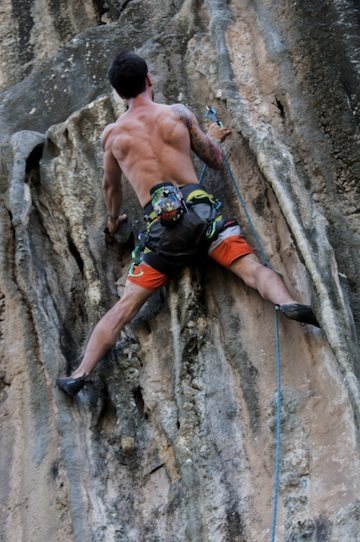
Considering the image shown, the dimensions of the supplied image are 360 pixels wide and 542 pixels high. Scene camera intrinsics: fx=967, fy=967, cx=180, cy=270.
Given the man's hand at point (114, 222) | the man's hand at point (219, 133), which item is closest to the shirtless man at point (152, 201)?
the man's hand at point (219, 133)

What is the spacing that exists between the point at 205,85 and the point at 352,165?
116cm

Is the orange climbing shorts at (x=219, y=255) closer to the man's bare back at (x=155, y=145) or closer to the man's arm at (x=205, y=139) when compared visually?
the man's bare back at (x=155, y=145)

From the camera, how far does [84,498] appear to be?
4.79 m

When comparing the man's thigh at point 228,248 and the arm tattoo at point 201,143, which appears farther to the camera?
the arm tattoo at point 201,143

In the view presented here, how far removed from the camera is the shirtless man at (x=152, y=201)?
5055mm

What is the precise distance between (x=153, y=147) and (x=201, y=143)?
29 centimetres

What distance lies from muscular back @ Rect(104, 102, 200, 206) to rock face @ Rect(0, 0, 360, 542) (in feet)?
1.35

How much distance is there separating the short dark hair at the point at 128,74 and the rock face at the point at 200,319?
642 millimetres

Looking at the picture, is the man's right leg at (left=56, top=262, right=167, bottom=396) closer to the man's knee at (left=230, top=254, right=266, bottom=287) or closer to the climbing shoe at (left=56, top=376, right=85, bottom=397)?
the climbing shoe at (left=56, top=376, right=85, bottom=397)

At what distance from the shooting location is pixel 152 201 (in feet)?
16.9

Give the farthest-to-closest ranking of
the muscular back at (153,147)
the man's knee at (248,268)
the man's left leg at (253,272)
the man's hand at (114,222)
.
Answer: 1. the man's hand at (114,222)
2. the muscular back at (153,147)
3. the man's knee at (248,268)
4. the man's left leg at (253,272)

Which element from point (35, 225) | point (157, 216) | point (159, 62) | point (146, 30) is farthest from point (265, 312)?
point (146, 30)

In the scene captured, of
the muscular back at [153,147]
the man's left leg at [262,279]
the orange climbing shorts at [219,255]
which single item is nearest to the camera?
the man's left leg at [262,279]

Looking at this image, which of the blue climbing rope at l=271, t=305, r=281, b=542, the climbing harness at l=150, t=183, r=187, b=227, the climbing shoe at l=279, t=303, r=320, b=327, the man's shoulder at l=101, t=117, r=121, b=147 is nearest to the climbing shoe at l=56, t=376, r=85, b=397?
the climbing harness at l=150, t=183, r=187, b=227
